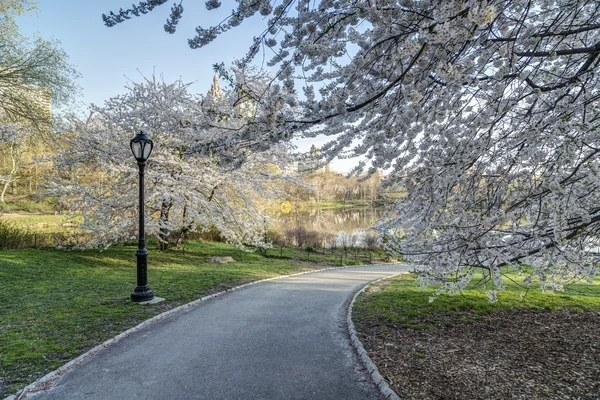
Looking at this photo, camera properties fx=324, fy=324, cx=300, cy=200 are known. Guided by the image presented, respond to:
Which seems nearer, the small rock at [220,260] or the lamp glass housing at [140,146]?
the lamp glass housing at [140,146]

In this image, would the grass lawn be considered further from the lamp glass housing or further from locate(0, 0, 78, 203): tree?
locate(0, 0, 78, 203): tree

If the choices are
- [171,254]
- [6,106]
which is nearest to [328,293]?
[171,254]

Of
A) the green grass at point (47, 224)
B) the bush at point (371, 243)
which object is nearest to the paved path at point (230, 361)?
the green grass at point (47, 224)

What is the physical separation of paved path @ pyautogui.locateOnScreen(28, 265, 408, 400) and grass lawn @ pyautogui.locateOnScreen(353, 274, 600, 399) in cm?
57

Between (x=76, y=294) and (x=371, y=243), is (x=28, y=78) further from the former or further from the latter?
(x=371, y=243)

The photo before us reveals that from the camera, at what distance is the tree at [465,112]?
2.61 metres

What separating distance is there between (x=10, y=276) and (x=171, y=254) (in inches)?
216

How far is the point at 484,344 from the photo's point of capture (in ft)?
15.5

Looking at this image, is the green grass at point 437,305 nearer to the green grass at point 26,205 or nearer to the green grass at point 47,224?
the green grass at point 47,224

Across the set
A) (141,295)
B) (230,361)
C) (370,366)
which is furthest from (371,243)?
(230,361)

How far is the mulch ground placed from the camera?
11.5 ft

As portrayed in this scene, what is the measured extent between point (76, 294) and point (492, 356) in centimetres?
795

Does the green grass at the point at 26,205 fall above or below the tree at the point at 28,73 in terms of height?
below

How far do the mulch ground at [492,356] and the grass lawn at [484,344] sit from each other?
0.03ft
